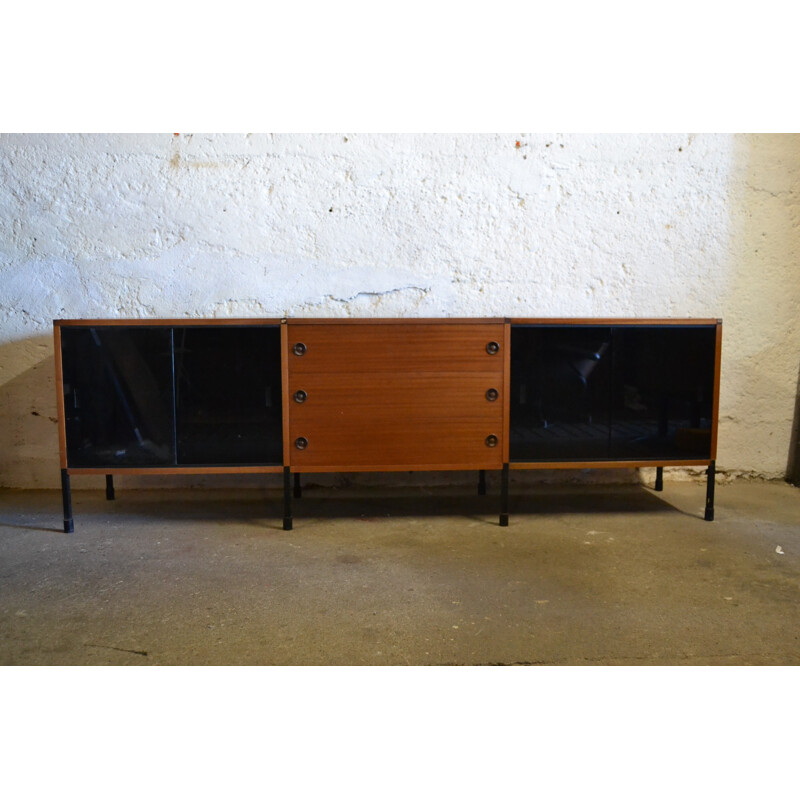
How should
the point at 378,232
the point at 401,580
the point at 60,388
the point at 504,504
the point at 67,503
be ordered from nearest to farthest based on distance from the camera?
the point at 401,580 → the point at 60,388 → the point at 67,503 → the point at 504,504 → the point at 378,232

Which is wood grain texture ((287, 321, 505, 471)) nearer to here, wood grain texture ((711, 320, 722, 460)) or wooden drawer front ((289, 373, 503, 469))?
wooden drawer front ((289, 373, 503, 469))

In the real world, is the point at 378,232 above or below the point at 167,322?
above

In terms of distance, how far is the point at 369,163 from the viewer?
10.0 ft

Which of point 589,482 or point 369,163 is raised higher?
point 369,163

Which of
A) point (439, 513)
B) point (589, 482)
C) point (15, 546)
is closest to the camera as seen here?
point (15, 546)

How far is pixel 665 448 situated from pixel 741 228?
4.20ft

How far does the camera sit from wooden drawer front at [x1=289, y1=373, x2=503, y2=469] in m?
2.51

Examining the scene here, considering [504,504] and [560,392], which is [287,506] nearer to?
[504,504]

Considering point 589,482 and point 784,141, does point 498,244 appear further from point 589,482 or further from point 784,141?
point 784,141

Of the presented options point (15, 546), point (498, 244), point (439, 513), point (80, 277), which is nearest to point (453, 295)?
point (498, 244)

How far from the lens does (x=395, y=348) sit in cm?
250

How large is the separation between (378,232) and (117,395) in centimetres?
134

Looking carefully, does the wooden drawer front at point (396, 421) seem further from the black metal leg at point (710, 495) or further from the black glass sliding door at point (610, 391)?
the black metal leg at point (710, 495)

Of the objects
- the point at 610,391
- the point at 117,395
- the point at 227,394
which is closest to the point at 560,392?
the point at 610,391
